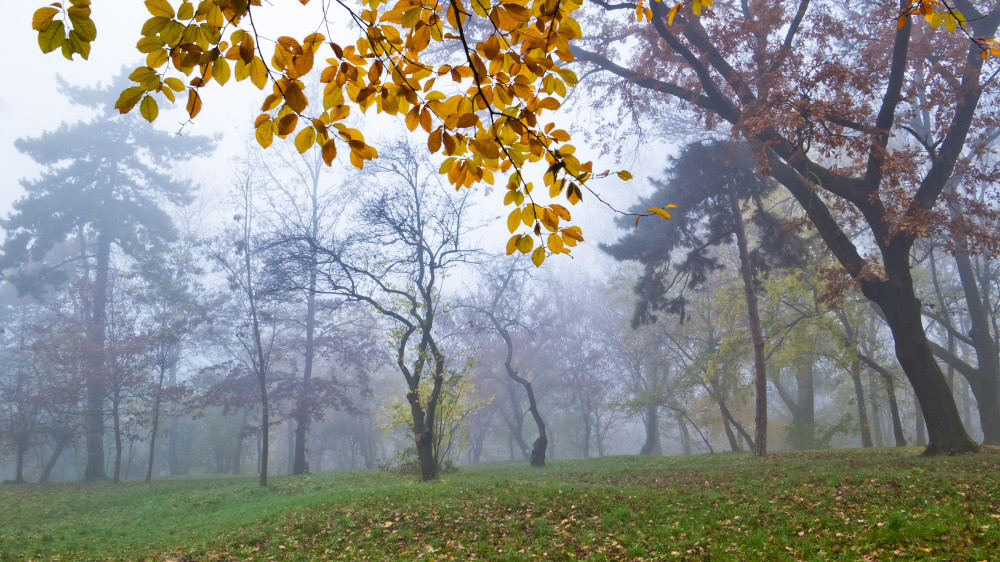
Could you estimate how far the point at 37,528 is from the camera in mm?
9969

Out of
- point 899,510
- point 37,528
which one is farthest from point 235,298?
point 899,510

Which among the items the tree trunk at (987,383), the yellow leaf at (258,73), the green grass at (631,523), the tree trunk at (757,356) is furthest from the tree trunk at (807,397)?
the yellow leaf at (258,73)

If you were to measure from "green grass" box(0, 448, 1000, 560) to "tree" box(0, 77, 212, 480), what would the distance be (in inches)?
726

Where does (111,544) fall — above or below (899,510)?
below

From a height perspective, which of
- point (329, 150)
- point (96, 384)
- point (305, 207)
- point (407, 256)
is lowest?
point (96, 384)

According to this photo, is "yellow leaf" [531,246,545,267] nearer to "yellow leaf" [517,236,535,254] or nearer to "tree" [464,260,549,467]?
"yellow leaf" [517,236,535,254]

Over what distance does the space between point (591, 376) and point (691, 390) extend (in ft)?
30.0

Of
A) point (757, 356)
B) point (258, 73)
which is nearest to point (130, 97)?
point (258, 73)

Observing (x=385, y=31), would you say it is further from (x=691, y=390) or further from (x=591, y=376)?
(x=591, y=376)

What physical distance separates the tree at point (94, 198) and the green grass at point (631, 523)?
60.5 ft

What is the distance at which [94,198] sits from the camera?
2483 cm

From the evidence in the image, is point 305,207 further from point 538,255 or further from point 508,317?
point 538,255

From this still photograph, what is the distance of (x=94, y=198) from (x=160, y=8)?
2960cm

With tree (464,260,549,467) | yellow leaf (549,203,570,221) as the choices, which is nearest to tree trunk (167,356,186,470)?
tree (464,260,549,467)
